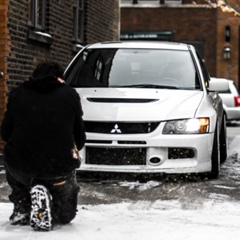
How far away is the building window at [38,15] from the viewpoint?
13289 mm

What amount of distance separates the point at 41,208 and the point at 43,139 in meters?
0.53

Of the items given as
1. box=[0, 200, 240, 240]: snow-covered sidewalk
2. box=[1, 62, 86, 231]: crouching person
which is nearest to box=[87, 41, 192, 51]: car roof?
box=[0, 200, 240, 240]: snow-covered sidewalk

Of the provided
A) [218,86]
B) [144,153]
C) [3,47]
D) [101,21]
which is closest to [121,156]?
[144,153]

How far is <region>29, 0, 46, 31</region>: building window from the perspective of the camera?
43.6 ft

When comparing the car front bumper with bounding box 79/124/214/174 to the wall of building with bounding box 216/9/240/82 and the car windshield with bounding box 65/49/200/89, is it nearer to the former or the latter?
the car windshield with bounding box 65/49/200/89

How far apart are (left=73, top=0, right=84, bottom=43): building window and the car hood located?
7.92 metres

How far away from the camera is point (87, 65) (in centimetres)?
976

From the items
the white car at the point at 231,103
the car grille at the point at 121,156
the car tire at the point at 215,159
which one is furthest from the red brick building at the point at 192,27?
the car grille at the point at 121,156

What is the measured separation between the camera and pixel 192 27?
34906mm

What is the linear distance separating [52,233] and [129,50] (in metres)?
4.59

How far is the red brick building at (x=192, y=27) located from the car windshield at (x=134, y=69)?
24923mm

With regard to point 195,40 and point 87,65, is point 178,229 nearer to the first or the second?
point 87,65

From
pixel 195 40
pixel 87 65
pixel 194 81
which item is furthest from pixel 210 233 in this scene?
pixel 195 40

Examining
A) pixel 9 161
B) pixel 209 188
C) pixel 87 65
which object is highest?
pixel 87 65
